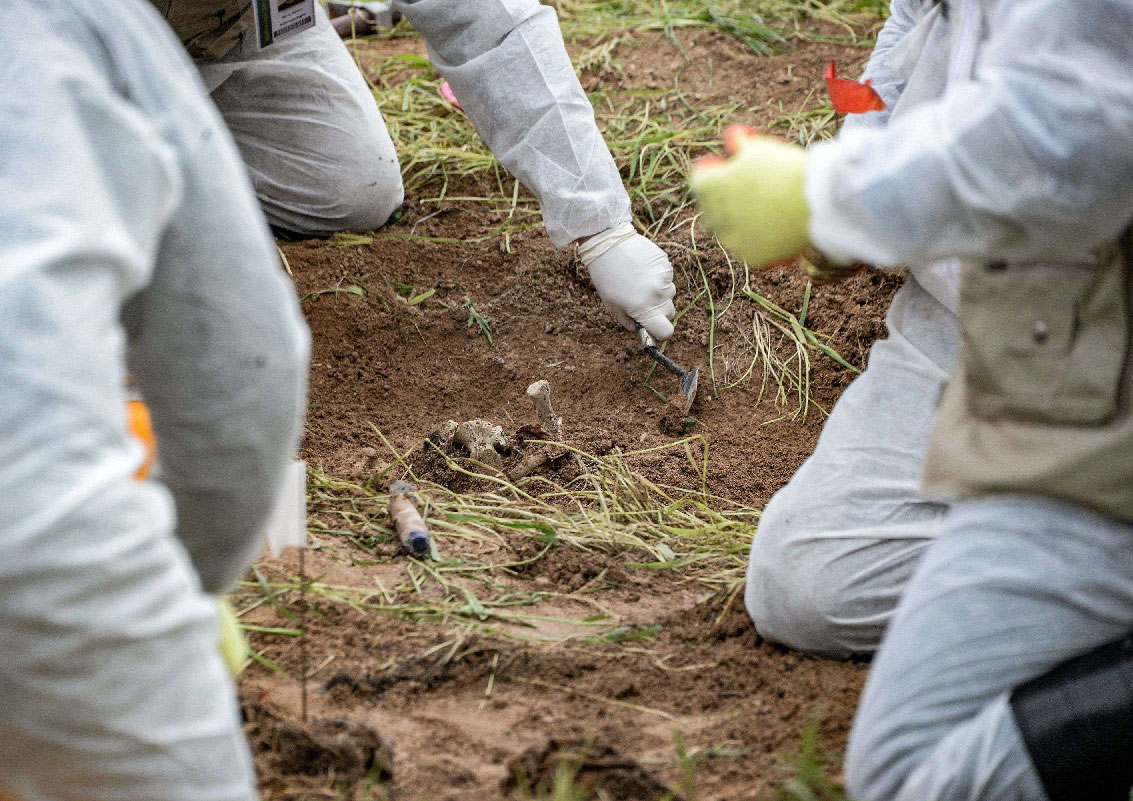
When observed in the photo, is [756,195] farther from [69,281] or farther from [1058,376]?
[69,281]

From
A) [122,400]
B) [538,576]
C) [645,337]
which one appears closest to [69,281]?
[122,400]

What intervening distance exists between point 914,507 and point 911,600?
0.36 meters

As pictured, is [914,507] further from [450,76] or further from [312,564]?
[450,76]

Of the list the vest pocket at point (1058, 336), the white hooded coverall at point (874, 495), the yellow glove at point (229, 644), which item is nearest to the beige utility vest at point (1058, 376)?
the vest pocket at point (1058, 336)

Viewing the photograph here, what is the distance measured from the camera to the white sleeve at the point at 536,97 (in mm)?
2215

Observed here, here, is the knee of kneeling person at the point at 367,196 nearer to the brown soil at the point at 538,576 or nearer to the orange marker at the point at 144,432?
the brown soil at the point at 538,576

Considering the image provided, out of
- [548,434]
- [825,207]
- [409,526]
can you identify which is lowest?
[548,434]

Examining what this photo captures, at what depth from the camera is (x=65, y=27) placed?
3.37 feet

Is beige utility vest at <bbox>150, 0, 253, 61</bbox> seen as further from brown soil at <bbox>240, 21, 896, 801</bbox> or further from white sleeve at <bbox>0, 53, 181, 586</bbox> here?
white sleeve at <bbox>0, 53, 181, 586</bbox>

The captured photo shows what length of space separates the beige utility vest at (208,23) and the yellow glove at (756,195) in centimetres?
148

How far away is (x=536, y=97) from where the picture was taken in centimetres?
222

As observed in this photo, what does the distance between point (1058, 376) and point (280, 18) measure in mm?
2080

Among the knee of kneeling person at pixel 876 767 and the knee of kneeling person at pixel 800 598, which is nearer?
the knee of kneeling person at pixel 876 767

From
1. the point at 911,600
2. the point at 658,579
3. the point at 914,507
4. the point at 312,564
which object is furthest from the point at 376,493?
the point at 911,600
